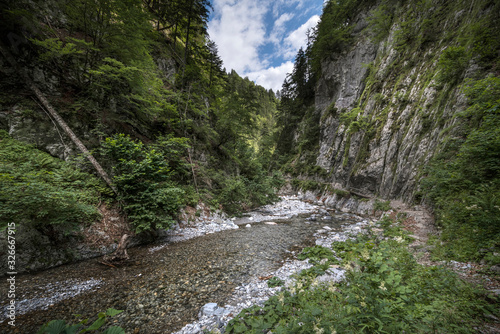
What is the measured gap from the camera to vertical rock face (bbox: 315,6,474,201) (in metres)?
8.90

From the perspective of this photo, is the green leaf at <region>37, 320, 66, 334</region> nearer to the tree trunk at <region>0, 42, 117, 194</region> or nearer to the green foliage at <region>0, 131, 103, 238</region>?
the green foliage at <region>0, 131, 103, 238</region>

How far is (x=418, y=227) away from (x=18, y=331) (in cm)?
1058

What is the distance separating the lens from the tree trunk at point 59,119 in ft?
21.5

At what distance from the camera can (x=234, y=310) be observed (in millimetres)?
3447

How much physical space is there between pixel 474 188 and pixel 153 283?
8949mm

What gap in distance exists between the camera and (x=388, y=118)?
12.9 m

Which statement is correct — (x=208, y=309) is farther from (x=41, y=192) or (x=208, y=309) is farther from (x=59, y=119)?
(x=59, y=119)

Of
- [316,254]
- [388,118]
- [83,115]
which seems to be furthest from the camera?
[388,118]

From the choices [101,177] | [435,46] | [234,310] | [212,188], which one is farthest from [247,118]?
[234,310]

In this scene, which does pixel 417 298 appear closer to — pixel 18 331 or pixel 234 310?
pixel 234 310

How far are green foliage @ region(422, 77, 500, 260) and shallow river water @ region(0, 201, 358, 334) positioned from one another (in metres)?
4.43

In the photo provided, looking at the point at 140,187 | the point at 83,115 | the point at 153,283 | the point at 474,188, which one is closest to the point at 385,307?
the point at 153,283

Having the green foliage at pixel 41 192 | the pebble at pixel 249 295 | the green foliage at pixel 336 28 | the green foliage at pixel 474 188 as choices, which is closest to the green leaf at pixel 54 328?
the pebble at pixel 249 295

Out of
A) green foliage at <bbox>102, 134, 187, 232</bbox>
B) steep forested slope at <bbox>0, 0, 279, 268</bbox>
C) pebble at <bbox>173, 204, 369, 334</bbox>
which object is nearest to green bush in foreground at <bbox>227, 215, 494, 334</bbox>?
pebble at <bbox>173, 204, 369, 334</bbox>
